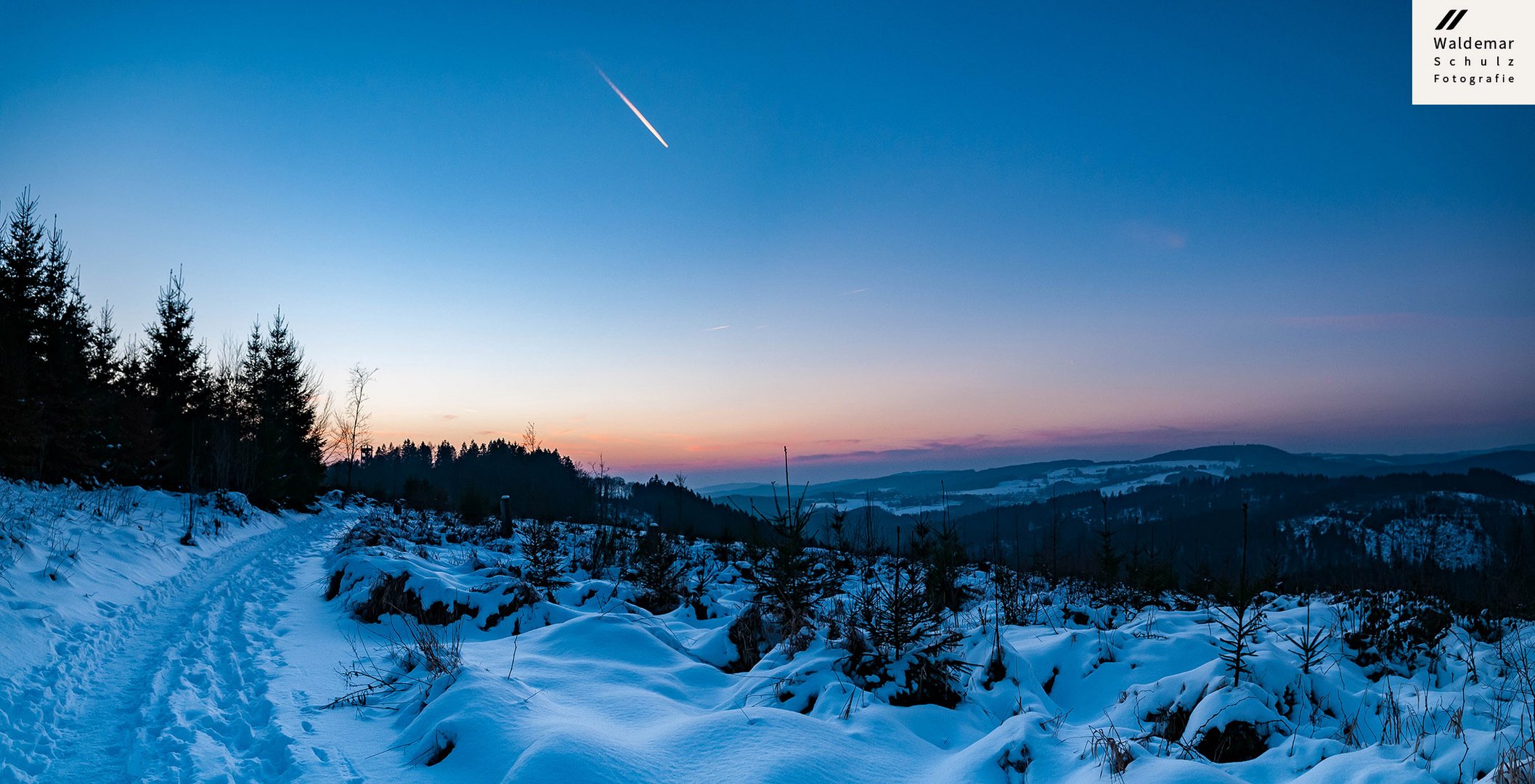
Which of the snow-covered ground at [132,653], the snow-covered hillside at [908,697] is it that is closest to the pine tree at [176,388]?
the snow-covered ground at [132,653]

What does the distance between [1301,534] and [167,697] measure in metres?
149

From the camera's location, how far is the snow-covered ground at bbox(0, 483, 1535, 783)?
3.60 m

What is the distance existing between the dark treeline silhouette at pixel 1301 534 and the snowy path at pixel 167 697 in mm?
10051

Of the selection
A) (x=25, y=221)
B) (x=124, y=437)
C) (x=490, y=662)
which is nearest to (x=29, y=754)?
(x=490, y=662)

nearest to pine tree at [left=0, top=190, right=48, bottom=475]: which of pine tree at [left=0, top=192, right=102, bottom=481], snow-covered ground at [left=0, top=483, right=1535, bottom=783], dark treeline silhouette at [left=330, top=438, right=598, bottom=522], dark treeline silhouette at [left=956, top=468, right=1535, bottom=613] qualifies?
pine tree at [left=0, top=192, right=102, bottom=481]

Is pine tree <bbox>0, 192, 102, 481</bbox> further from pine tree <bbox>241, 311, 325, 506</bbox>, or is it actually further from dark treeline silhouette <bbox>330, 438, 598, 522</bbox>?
dark treeline silhouette <bbox>330, 438, 598, 522</bbox>

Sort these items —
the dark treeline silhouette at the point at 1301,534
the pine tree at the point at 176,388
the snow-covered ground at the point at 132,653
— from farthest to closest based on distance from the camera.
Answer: the pine tree at the point at 176,388
the dark treeline silhouette at the point at 1301,534
the snow-covered ground at the point at 132,653

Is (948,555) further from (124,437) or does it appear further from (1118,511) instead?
(1118,511)

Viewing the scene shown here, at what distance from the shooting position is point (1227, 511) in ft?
397

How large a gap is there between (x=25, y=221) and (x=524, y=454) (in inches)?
2590

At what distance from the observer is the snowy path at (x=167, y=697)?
3.61 metres

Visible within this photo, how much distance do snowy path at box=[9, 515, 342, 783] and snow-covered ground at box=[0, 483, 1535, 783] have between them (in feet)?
0.09

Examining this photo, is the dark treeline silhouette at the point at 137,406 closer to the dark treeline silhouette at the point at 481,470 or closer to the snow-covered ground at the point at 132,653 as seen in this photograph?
the snow-covered ground at the point at 132,653

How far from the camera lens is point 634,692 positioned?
5.06 m
